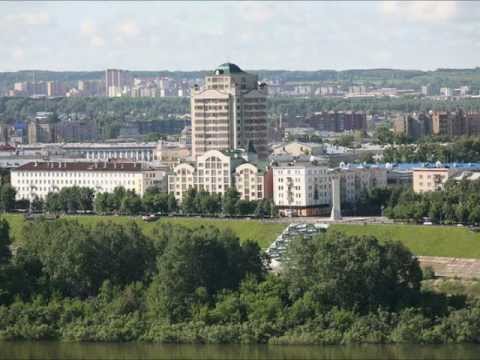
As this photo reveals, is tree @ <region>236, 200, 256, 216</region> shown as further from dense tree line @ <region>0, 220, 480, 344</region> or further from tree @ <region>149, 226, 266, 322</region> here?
tree @ <region>149, 226, 266, 322</region>

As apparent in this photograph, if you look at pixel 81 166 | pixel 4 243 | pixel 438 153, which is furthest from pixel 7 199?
pixel 438 153

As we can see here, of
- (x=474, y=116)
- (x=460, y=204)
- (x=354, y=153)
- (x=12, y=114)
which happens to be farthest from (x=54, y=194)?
(x=12, y=114)

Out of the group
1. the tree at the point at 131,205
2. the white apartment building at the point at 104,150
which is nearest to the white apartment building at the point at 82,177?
the tree at the point at 131,205

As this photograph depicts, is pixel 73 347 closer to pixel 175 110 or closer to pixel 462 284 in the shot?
pixel 462 284

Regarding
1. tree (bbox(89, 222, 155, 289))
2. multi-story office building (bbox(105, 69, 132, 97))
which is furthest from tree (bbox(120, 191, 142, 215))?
multi-story office building (bbox(105, 69, 132, 97))

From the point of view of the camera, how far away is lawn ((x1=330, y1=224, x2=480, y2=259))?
1961 inches

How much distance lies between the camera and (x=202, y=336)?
40219 millimetres

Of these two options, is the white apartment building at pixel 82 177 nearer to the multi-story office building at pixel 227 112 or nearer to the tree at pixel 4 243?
the multi-story office building at pixel 227 112

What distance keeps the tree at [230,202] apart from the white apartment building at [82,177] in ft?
18.5

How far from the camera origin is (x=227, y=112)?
67.9 m

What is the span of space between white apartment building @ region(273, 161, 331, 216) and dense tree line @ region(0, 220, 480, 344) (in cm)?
1567

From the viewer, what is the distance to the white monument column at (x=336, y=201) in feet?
189

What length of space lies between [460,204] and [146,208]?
11.8 metres

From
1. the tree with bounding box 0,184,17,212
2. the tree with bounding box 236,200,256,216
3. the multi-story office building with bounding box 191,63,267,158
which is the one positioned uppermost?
the multi-story office building with bounding box 191,63,267,158
